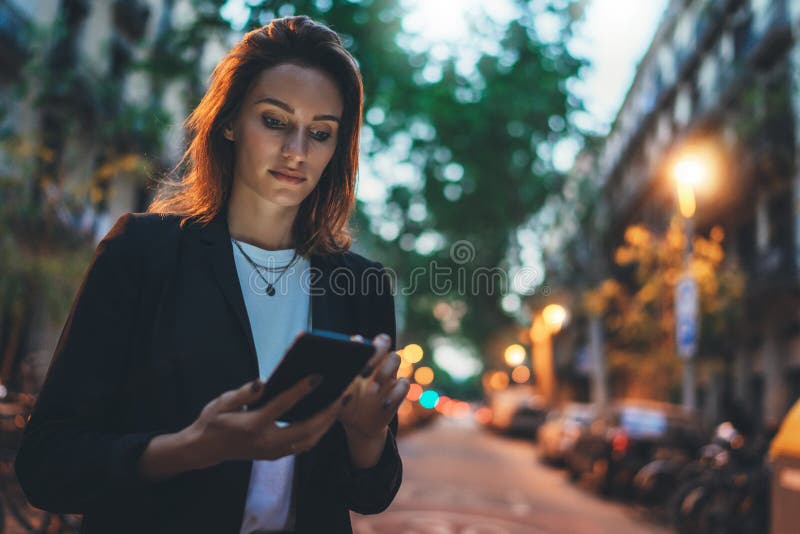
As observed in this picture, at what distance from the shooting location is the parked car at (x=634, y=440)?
43.6 ft

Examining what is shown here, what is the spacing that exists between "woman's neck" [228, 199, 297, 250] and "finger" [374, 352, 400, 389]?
0.49 m

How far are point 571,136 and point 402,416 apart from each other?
11.0m

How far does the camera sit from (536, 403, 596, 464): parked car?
16.9 m

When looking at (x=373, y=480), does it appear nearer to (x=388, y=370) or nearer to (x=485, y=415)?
(x=388, y=370)

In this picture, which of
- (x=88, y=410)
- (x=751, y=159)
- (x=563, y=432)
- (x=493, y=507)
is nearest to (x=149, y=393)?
(x=88, y=410)

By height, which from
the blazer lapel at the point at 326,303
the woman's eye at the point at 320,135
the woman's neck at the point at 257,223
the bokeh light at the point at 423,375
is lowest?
the bokeh light at the point at 423,375

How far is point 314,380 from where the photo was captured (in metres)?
1.29

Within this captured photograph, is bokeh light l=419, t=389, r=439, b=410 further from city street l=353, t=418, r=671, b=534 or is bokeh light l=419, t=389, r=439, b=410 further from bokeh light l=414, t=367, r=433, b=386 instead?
bokeh light l=414, t=367, r=433, b=386

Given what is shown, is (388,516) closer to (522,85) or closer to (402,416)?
(522,85)

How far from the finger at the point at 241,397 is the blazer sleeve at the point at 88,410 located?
0.60 feet

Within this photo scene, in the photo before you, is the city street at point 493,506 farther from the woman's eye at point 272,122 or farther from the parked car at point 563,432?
the woman's eye at point 272,122

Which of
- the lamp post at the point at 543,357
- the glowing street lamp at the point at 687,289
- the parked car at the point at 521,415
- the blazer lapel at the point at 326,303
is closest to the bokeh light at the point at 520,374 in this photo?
the lamp post at the point at 543,357

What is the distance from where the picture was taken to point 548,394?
40.7 m

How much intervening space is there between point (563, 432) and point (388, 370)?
1727 cm
